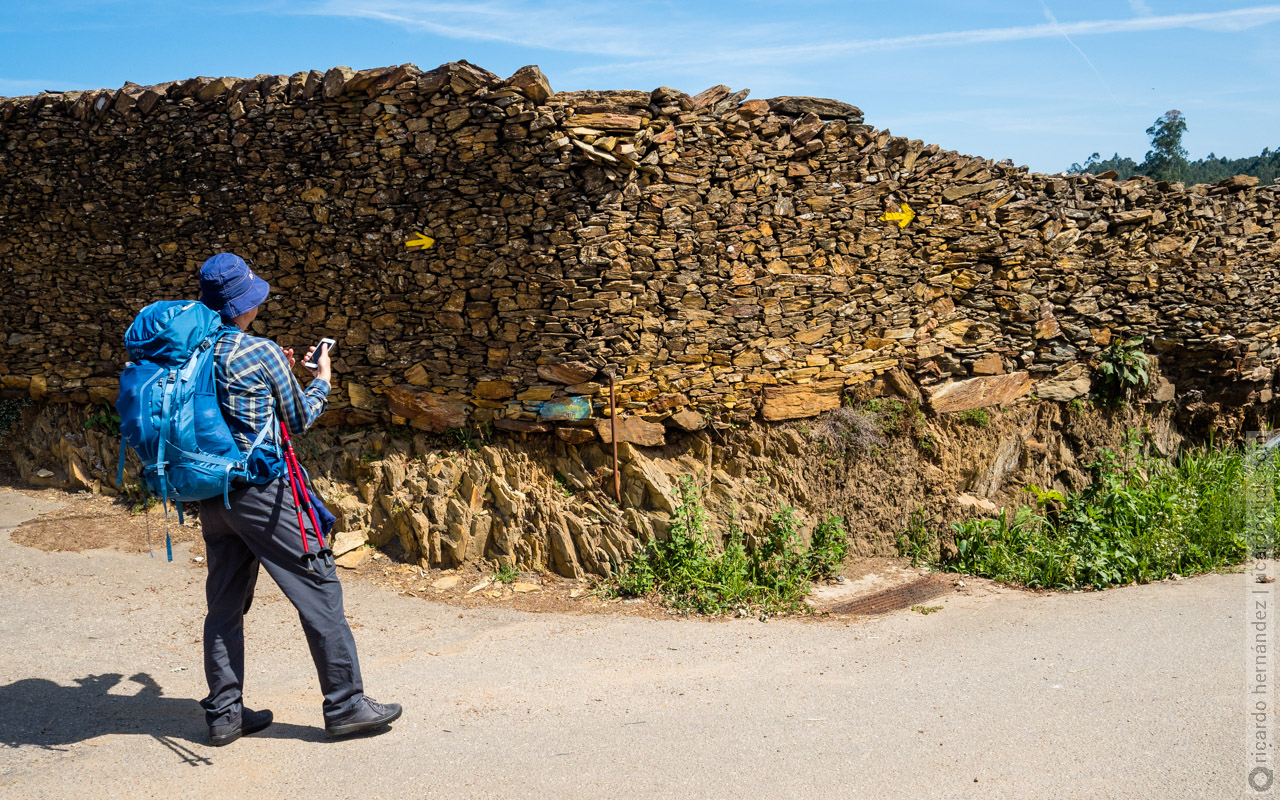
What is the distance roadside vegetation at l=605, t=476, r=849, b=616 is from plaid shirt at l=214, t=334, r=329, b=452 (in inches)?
121

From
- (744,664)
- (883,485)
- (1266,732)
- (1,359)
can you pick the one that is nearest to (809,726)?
(744,664)

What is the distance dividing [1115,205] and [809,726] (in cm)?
685

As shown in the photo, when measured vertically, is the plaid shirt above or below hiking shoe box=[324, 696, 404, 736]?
above

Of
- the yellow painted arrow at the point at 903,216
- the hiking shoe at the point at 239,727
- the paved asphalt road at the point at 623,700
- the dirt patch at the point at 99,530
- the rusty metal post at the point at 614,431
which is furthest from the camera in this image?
the yellow painted arrow at the point at 903,216

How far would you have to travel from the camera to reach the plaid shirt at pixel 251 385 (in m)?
3.22

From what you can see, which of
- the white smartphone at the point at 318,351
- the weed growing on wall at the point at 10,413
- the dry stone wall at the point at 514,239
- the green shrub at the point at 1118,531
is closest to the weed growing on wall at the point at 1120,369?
the green shrub at the point at 1118,531

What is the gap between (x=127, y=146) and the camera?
674 cm

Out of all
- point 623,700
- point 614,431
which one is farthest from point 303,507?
point 614,431

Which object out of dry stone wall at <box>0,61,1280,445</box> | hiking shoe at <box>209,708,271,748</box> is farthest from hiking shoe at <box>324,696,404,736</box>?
dry stone wall at <box>0,61,1280,445</box>

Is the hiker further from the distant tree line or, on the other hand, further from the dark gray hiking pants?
the distant tree line

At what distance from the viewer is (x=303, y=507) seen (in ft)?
10.9

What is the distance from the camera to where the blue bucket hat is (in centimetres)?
333

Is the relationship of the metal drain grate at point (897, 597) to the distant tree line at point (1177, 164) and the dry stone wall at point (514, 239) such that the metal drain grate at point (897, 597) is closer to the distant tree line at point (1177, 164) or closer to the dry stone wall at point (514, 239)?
the dry stone wall at point (514, 239)

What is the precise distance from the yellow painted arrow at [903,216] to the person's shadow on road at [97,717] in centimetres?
589
